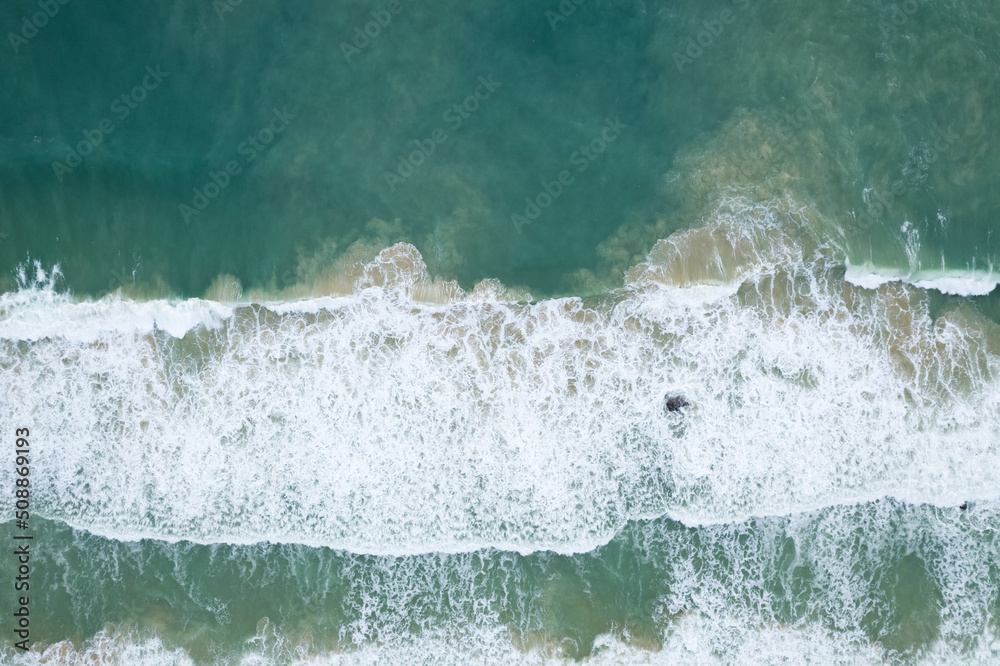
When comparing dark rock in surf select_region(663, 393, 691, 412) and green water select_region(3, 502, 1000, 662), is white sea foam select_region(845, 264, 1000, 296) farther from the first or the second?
green water select_region(3, 502, 1000, 662)

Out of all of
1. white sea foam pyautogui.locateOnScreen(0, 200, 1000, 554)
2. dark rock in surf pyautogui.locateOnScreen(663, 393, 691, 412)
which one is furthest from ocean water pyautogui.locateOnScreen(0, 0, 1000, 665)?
dark rock in surf pyautogui.locateOnScreen(663, 393, 691, 412)

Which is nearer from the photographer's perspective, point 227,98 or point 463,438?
point 463,438

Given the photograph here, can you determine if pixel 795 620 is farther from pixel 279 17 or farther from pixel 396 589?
pixel 279 17

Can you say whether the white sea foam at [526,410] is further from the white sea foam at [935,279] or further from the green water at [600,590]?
the green water at [600,590]

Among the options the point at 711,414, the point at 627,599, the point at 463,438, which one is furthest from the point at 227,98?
the point at 627,599

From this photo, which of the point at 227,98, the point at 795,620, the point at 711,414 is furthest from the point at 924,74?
the point at 227,98

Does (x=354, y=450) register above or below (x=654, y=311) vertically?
below

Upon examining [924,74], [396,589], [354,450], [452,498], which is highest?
[924,74]

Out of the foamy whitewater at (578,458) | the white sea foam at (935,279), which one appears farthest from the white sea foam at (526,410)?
the white sea foam at (935,279)
